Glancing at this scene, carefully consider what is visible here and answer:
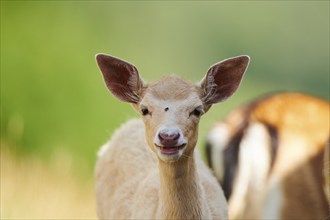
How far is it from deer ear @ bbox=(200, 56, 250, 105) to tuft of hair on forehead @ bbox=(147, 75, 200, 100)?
0.12m

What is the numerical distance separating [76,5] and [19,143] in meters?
4.59

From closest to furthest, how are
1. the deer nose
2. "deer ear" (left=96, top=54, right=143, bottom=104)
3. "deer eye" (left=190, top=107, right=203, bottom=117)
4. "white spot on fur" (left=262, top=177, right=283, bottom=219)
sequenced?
the deer nose → "deer eye" (left=190, top=107, right=203, bottom=117) → "deer ear" (left=96, top=54, right=143, bottom=104) → "white spot on fur" (left=262, top=177, right=283, bottom=219)

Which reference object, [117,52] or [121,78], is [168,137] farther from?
[117,52]

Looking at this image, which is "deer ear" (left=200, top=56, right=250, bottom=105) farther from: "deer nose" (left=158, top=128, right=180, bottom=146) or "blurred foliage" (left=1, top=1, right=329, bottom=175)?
"blurred foliage" (left=1, top=1, right=329, bottom=175)

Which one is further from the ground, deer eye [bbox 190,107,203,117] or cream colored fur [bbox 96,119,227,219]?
deer eye [bbox 190,107,203,117]

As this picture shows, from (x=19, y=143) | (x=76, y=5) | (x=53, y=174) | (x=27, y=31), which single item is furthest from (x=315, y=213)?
(x=76, y=5)

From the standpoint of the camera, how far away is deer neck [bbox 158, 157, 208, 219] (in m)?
6.21

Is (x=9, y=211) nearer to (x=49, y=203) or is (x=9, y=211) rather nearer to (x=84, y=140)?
(x=49, y=203)

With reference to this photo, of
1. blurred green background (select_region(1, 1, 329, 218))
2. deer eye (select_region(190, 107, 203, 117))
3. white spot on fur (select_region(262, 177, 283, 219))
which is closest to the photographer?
deer eye (select_region(190, 107, 203, 117))

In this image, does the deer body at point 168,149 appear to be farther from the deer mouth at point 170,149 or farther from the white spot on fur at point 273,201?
the white spot on fur at point 273,201

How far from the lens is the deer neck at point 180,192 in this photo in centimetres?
621

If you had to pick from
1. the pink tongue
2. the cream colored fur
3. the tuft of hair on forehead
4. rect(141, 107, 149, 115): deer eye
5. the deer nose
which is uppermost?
the tuft of hair on forehead

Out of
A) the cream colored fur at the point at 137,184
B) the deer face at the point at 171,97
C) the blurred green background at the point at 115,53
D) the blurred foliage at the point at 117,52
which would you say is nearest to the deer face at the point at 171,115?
the deer face at the point at 171,97

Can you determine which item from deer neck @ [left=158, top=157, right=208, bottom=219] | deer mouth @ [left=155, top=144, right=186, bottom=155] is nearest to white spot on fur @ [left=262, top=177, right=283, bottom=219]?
deer neck @ [left=158, top=157, right=208, bottom=219]
